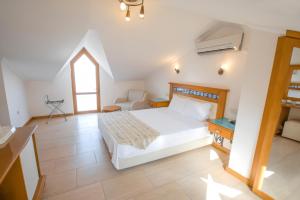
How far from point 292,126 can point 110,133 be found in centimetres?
290

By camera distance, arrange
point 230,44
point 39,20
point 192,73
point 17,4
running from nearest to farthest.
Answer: point 17,4
point 39,20
point 230,44
point 192,73

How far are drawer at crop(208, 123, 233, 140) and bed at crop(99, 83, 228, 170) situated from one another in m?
0.12

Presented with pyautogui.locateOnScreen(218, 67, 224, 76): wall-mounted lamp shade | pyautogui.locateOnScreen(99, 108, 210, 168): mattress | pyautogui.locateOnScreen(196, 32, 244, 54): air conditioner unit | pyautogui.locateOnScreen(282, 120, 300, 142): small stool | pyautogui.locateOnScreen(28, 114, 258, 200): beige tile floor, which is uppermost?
pyautogui.locateOnScreen(196, 32, 244, 54): air conditioner unit

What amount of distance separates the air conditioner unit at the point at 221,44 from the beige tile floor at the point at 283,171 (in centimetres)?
162

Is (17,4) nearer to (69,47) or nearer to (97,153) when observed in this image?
(69,47)

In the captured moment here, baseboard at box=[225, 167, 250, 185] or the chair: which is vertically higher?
the chair

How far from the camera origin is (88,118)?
469cm

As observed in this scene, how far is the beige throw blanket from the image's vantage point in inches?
84.4

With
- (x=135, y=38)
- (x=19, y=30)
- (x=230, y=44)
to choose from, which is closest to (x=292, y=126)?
(x=230, y=44)

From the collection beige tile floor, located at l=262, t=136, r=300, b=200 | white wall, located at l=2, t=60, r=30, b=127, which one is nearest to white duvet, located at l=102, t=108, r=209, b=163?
beige tile floor, located at l=262, t=136, r=300, b=200

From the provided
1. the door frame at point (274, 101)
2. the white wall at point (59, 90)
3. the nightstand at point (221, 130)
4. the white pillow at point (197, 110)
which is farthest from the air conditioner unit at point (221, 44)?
the white wall at point (59, 90)

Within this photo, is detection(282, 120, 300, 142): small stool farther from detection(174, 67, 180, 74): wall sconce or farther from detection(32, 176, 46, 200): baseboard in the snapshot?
detection(32, 176, 46, 200): baseboard

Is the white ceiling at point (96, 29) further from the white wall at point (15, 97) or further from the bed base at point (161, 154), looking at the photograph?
the bed base at point (161, 154)

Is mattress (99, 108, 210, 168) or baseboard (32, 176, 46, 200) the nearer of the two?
baseboard (32, 176, 46, 200)
